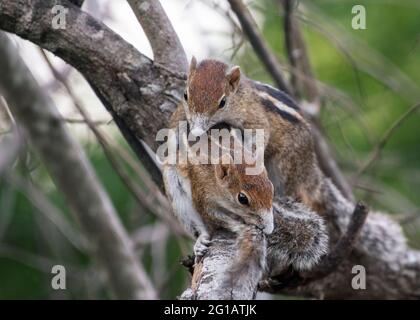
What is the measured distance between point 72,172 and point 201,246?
66.9 inches

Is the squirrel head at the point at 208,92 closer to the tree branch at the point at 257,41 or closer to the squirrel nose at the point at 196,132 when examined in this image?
the squirrel nose at the point at 196,132

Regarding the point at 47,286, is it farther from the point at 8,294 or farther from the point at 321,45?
the point at 321,45

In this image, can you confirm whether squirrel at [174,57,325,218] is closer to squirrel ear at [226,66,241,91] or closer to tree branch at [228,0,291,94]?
squirrel ear at [226,66,241,91]

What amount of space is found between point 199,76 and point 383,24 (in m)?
3.75

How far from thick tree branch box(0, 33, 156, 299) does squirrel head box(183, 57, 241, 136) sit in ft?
3.77

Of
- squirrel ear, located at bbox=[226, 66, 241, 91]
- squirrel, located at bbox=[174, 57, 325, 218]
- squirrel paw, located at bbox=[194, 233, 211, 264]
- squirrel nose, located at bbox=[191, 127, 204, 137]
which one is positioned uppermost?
squirrel ear, located at bbox=[226, 66, 241, 91]

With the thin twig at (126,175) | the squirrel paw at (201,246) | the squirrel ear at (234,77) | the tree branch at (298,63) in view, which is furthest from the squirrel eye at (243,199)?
the tree branch at (298,63)

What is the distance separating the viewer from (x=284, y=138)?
3.29 m

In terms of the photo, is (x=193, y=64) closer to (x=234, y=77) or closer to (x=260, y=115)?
(x=234, y=77)

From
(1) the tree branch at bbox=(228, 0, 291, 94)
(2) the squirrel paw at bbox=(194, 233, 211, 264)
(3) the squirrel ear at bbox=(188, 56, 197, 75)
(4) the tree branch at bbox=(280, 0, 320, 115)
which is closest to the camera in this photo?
(2) the squirrel paw at bbox=(194, 233, 211, 264)

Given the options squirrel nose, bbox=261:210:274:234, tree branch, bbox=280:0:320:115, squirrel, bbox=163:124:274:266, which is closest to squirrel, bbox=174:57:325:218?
squirrel, bbox=163:124:274:266

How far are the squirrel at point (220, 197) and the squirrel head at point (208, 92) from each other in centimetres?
8

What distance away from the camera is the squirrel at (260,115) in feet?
9.73

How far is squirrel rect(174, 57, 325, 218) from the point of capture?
2967 millimetres
